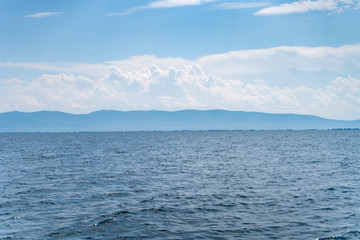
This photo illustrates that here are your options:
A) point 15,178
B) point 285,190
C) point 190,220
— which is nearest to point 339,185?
point 285,190

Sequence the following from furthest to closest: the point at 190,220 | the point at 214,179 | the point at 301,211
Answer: the point at 214,179 < the point at 301,211 < the point at 190,220

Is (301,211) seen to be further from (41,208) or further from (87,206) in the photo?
(41,208)

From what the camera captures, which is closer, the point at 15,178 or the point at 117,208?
the point at 117,208

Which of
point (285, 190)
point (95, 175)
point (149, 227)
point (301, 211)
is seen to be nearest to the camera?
point (149, 227)

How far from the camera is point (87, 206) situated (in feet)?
82.4

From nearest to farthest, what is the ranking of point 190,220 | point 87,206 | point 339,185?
point 190,220
point 87,206
point 339,185

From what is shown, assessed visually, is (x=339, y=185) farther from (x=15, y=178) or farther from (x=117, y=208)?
(x=15, y=178)

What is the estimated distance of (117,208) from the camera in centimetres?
2450

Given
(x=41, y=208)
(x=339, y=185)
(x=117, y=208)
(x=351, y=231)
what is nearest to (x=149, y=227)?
(x=117, y=208)

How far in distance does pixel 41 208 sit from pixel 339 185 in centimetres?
2750

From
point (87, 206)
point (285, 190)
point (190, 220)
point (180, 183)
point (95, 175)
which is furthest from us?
point (95, 175)

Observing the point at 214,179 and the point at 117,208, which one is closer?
the point at 117,208

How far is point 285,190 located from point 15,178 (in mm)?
30537

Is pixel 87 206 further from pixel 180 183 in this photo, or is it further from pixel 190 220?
pixel 180 183
